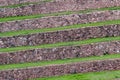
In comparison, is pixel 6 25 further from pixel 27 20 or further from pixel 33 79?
pixel 33 79

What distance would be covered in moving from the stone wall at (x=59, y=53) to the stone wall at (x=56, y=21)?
229 cm

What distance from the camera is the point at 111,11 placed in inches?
808

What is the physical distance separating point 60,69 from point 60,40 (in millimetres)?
2139

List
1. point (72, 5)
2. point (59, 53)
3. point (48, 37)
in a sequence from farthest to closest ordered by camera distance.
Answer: point (72, 5) < point (48, 37) < point (59, 53)

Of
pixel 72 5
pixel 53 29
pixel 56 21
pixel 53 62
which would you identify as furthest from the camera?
pixel 72 5

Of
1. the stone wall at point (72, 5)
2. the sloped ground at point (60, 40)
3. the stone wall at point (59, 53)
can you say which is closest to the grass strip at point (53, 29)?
the sloped ground at point (60, 40)

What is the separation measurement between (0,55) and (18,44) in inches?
51.2

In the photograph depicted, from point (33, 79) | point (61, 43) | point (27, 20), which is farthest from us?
point (27, 20)

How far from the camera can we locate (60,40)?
19.3 metres

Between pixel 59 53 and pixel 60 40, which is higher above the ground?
pixel 60 40

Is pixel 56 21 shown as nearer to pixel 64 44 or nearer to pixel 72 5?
pixel 72 5

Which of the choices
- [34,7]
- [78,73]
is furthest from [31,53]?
[34,7]

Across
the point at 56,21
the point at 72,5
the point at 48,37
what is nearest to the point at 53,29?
the point at 56,21

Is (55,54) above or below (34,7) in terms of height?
below
